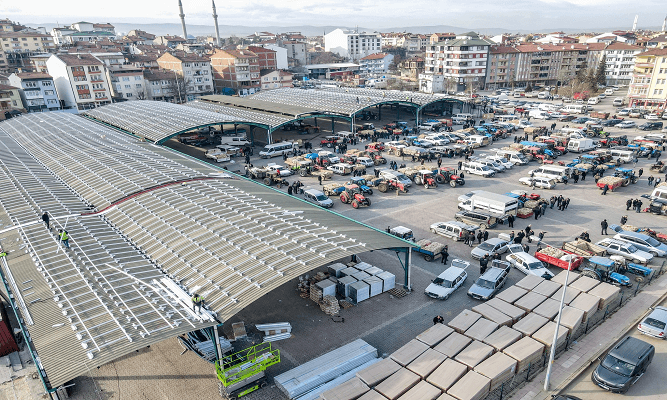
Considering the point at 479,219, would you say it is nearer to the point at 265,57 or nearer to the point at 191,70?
the point at 191,70

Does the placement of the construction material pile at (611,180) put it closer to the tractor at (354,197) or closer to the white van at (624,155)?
the white van at (624,155)

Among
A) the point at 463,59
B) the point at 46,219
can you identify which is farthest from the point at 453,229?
the point at 463,59

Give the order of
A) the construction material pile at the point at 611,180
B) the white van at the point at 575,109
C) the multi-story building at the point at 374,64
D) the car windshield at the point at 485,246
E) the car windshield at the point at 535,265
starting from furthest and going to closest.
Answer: the multi-story building at the point at 374,64 → the white van at the point at 575,109 → the construction material pile at the point at 611,180 → the car windshield at the point at 485,246 → the car windshield at the point at 535,265

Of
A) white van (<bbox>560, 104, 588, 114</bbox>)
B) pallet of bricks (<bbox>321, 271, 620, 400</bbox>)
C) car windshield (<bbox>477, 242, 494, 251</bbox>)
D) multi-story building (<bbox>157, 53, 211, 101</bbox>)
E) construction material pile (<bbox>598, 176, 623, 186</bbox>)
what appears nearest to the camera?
pallet of bricks (<bbox>321, 271, 620, 400</bbox>)

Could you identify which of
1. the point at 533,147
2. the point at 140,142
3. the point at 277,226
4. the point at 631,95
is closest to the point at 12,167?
the point at 140,142

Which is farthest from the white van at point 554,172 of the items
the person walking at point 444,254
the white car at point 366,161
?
the person walking at point 444,254

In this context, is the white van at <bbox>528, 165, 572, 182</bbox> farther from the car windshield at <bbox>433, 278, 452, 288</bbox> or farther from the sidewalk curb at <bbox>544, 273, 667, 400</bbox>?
the car windshield at <bbox>433, 278, 452, 288</bbox>

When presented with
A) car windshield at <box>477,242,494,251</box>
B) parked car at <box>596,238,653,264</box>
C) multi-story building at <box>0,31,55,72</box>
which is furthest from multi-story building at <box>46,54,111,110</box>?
parked car at <box>596,238,653,264</box>
